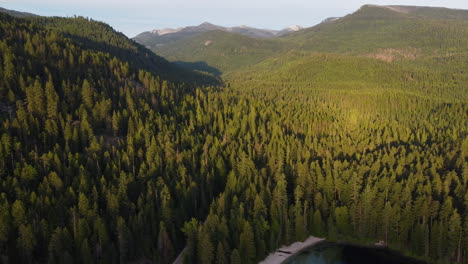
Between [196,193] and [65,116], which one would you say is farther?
[65,116]

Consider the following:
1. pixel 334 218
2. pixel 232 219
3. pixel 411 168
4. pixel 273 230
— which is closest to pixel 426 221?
pixel 334 218

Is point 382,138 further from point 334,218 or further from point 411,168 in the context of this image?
point 334,218

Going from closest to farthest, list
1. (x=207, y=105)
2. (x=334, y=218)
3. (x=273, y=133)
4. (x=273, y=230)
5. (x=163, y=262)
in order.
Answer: (x=163, y=262), (x=273, y=230), (x=334, y=218), (x=273, y=133), (x=207, y=105)

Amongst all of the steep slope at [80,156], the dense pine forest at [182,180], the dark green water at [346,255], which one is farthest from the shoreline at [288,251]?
the steep slope at [80,156]

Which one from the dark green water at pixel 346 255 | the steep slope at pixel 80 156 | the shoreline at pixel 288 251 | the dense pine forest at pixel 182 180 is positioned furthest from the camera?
the dark green water at pixel 346 255

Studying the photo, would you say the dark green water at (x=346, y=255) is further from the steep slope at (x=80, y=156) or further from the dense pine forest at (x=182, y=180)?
the steep slope at (x=80, y=156)

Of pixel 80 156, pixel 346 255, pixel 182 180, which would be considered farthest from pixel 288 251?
pixel 80 156

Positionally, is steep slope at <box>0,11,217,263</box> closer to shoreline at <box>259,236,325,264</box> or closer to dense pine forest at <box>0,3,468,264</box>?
dense pine forest at <box>0,3,468,264</box>
